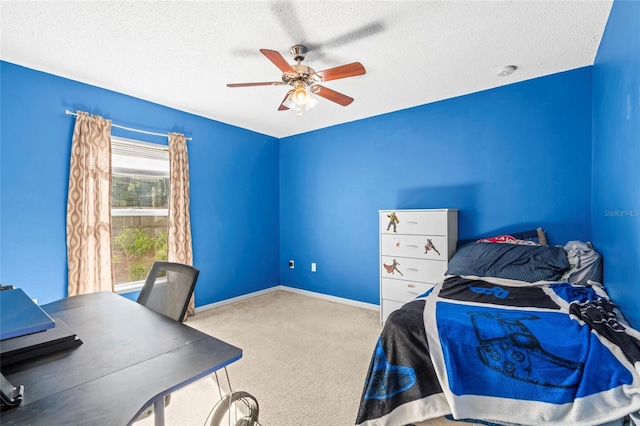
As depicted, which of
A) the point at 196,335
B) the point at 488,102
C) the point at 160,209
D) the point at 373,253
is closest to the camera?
the point at 196,335

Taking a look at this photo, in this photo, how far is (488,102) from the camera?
284 cm

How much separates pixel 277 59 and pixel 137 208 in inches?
92.0

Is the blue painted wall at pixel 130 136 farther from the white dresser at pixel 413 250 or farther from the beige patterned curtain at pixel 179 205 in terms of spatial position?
the white dresser at pixel 413 250

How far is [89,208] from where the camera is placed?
8.61 feet

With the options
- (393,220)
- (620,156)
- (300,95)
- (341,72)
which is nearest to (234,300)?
(393,220)

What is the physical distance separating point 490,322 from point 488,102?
2328 millimetres

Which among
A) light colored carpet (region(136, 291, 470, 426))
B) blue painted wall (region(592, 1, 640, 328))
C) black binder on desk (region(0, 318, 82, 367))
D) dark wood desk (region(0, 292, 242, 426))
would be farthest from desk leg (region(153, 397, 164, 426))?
blue painted wall (region(592, 1, 640, 328))

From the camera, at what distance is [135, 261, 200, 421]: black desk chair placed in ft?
4.67

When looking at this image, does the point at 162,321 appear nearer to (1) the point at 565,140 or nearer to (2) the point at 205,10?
(2) the point at 205,10

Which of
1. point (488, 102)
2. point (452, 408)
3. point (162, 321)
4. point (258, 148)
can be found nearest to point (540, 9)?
point (488, 102)

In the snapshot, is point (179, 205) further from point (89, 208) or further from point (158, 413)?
point (158, 413)

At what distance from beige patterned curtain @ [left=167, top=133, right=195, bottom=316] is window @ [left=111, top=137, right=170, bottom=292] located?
0.11 metres

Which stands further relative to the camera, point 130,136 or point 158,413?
point 130,136

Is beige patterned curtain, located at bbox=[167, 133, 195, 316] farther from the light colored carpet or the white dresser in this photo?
the white dresser
